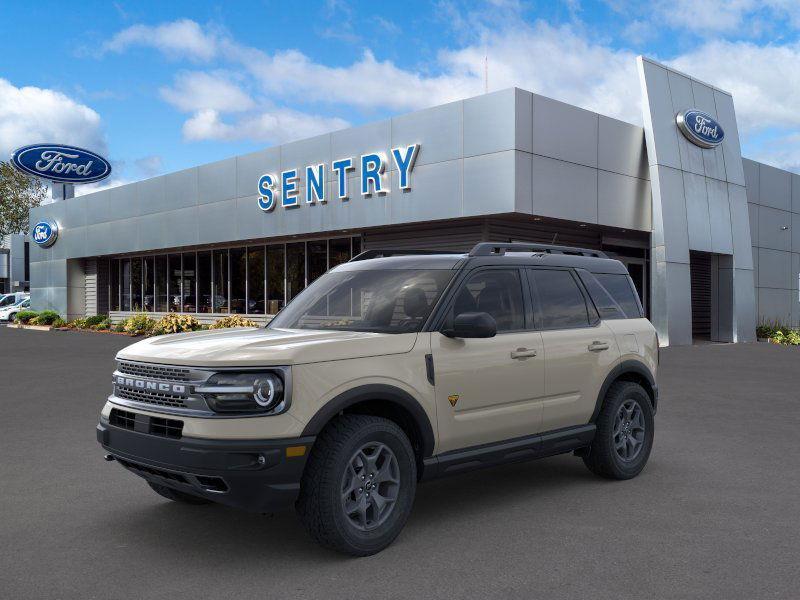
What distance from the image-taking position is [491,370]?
5.37 m

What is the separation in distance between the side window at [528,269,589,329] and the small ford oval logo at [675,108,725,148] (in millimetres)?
18568

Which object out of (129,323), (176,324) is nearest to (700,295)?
(176,324)

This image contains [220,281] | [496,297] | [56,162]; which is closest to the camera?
[496,297]

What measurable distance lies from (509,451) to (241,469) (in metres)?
2.09

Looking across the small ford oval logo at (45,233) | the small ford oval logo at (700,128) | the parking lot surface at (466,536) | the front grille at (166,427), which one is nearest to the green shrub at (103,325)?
the small ford oval logo at (45,233)

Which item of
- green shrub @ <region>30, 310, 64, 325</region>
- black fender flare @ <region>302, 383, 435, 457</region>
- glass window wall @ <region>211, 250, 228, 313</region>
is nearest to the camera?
black fender flare @ <region>302, 383, 435, 457</region>

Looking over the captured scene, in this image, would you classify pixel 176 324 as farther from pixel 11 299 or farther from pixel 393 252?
pixel 11 299

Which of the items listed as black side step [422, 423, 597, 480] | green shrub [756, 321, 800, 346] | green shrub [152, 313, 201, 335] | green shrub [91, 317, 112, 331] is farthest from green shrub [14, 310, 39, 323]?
black side step [422, 423, 597, 480]

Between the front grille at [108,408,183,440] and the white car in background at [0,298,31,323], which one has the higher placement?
the white car in background at [0,298,31,323]

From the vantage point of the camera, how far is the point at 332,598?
13.1 feet

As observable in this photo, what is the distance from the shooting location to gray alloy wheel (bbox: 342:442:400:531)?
4.59 meters

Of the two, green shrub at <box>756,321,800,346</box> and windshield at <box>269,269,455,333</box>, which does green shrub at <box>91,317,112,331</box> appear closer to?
green shrub at <box>756,321,800,346</box>

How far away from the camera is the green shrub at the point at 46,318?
36.9 metres

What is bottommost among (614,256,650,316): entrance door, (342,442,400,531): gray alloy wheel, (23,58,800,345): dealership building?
(342,442,400,531): gray alloy wheel
